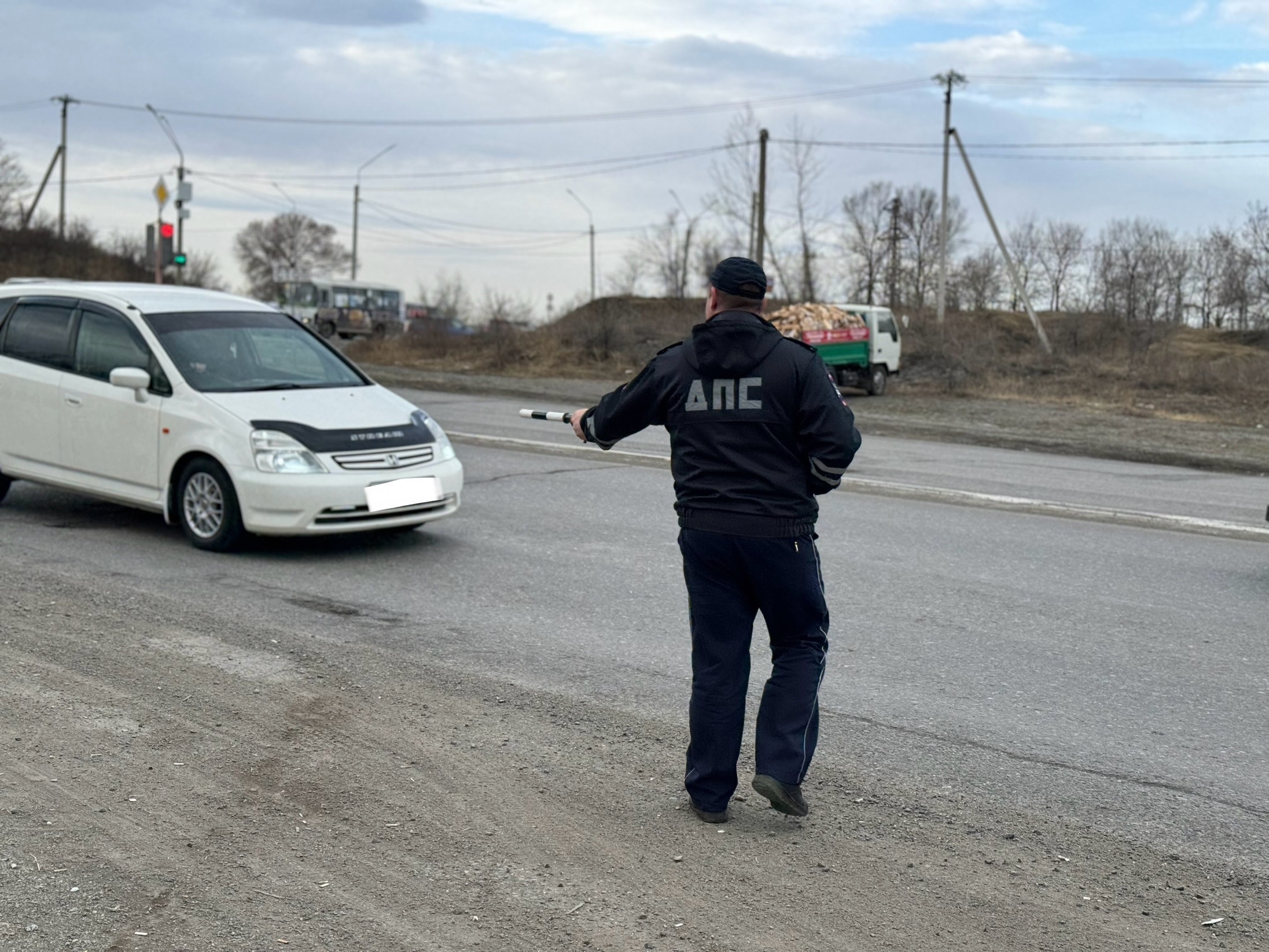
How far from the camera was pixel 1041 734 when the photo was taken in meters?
5.32

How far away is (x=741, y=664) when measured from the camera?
14.3 ft

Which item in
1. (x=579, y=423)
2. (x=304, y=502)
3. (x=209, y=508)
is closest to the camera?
(x=579, y=423)

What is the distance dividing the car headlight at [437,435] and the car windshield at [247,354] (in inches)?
26.4

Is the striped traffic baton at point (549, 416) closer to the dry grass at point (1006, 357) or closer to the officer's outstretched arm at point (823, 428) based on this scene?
the officer's outstretched arm at point (823, 428)

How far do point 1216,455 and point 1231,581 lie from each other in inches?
419

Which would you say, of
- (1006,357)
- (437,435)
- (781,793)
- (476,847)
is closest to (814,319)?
(1006,357)

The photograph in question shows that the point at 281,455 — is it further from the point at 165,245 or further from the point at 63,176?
the point at 63,176

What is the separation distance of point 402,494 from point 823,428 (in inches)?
196

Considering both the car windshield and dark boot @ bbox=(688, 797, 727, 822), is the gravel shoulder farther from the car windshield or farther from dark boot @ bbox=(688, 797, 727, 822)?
dark boot @ bbox=(688, 797, 727, 822)

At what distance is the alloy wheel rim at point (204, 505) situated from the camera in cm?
847

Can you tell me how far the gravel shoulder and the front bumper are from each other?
1300 cm

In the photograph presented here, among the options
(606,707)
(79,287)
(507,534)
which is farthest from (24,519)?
(606,707)

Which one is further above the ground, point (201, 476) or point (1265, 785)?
point (201, 476)

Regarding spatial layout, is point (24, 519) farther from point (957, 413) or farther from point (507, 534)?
point (957, 413)
